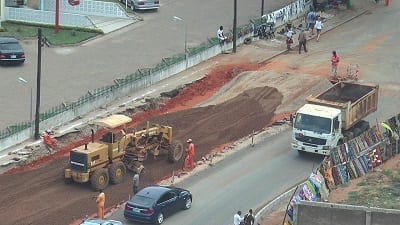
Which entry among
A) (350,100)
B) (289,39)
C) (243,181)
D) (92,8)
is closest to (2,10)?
(92,8)

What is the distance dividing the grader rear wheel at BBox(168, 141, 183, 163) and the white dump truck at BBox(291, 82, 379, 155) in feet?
16.2

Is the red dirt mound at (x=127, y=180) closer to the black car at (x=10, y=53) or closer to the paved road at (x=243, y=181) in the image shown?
the paved road at (x=243, y=181)

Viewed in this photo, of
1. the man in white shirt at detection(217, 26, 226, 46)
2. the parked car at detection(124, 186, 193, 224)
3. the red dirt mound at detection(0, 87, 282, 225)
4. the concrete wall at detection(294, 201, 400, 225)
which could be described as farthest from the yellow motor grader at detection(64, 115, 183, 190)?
the man in white shirt at detection(217, 26, 226, 46)

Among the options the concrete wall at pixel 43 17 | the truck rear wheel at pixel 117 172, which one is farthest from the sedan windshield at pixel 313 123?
the concrete wall at pixel 43 17

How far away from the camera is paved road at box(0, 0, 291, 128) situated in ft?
155

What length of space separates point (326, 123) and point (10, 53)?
20.3 m

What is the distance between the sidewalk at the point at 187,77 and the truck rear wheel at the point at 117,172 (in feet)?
15.4

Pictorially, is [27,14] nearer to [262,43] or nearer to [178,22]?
[178,22]

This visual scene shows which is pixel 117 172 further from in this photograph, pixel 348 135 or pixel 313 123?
pixel 348 135

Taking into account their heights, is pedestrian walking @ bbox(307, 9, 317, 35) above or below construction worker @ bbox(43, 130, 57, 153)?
above

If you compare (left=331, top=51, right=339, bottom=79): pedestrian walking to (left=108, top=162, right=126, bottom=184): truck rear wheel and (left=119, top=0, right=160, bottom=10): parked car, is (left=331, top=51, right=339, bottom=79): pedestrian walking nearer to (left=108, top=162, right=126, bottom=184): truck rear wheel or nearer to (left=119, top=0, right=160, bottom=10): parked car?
(left=119, top=0, right=160, bottom=10): parked car

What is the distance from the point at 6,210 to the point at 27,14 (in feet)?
98.4

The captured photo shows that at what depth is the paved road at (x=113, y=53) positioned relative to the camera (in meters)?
47.3

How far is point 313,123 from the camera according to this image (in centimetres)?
4016
